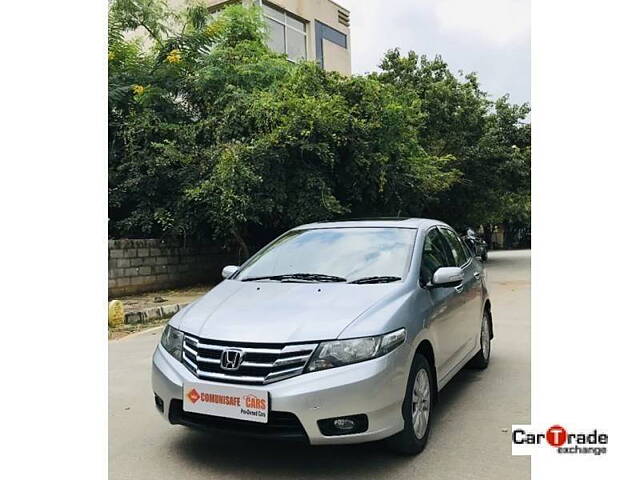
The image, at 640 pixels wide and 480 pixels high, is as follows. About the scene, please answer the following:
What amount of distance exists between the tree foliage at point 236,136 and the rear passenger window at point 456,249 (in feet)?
20.1

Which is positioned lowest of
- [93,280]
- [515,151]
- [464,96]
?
[93,280]

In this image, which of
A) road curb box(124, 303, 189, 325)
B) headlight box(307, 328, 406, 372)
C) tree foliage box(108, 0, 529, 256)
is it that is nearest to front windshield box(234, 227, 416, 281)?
headlight box(307, 328, 406, 372)

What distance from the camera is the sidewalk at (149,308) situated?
8571 millimetres

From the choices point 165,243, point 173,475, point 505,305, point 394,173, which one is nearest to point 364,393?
point 173,475

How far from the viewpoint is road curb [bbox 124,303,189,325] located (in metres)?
8.89

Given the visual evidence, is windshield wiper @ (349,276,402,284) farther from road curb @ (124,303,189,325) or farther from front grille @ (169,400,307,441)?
road curb @ (124,303,189,325)

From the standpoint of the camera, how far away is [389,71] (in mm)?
21250

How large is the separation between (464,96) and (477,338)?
17.0 metres

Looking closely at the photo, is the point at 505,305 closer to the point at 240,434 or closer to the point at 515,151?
the point at 240,434

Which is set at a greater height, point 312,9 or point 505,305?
point 312,9

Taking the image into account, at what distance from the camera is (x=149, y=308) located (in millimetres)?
9367
